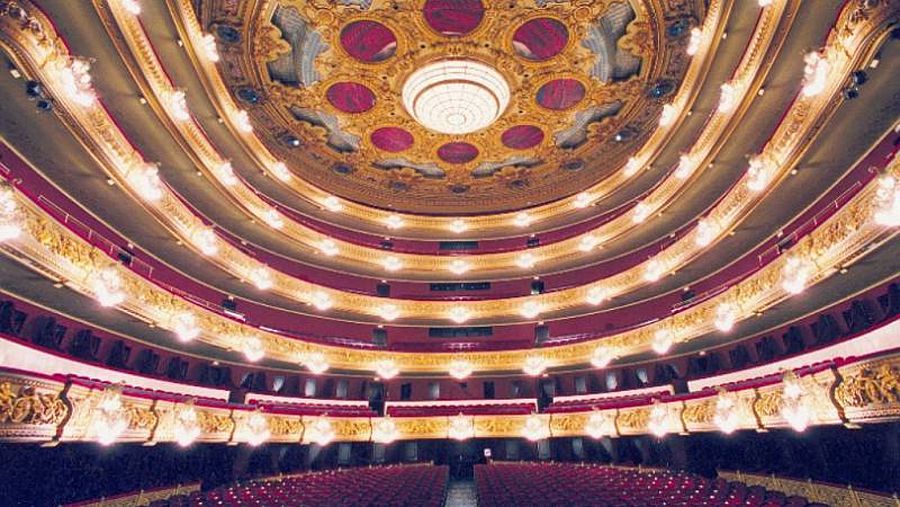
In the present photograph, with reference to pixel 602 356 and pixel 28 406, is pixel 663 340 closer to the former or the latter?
pixel 602 356

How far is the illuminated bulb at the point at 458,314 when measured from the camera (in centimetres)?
1862

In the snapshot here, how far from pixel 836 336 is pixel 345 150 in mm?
17320

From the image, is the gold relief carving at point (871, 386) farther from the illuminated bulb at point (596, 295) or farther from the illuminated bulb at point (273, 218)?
the illuminated bulb at point (273, 218)

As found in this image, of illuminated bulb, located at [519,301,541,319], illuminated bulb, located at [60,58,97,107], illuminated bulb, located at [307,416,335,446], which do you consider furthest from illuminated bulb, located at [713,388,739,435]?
illuminated bulb, located at [60,58,97,107]

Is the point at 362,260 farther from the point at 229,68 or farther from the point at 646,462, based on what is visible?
the point at 646,462

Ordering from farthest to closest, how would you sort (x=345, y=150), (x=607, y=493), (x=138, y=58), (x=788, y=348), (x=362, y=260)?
(x=362, y=260) → (x=345, y=150) → (x=788, y=348) → (x=138, y=58) → (x=607, y=493)

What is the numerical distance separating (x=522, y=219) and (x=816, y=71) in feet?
45.7

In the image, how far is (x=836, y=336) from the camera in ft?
33.5

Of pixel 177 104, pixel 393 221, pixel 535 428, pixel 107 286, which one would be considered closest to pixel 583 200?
pixel 393 221

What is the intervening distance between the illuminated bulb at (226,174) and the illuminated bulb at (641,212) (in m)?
14.3

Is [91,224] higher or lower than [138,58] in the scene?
lower

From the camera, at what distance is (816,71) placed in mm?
6879

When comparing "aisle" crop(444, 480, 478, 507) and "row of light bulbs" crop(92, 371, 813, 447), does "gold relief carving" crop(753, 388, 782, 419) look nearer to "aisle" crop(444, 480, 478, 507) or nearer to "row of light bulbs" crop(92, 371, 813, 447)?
"row of light bulbs" crop(92, 371, 813, 447)

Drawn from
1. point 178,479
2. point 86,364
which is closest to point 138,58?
point 86,364
